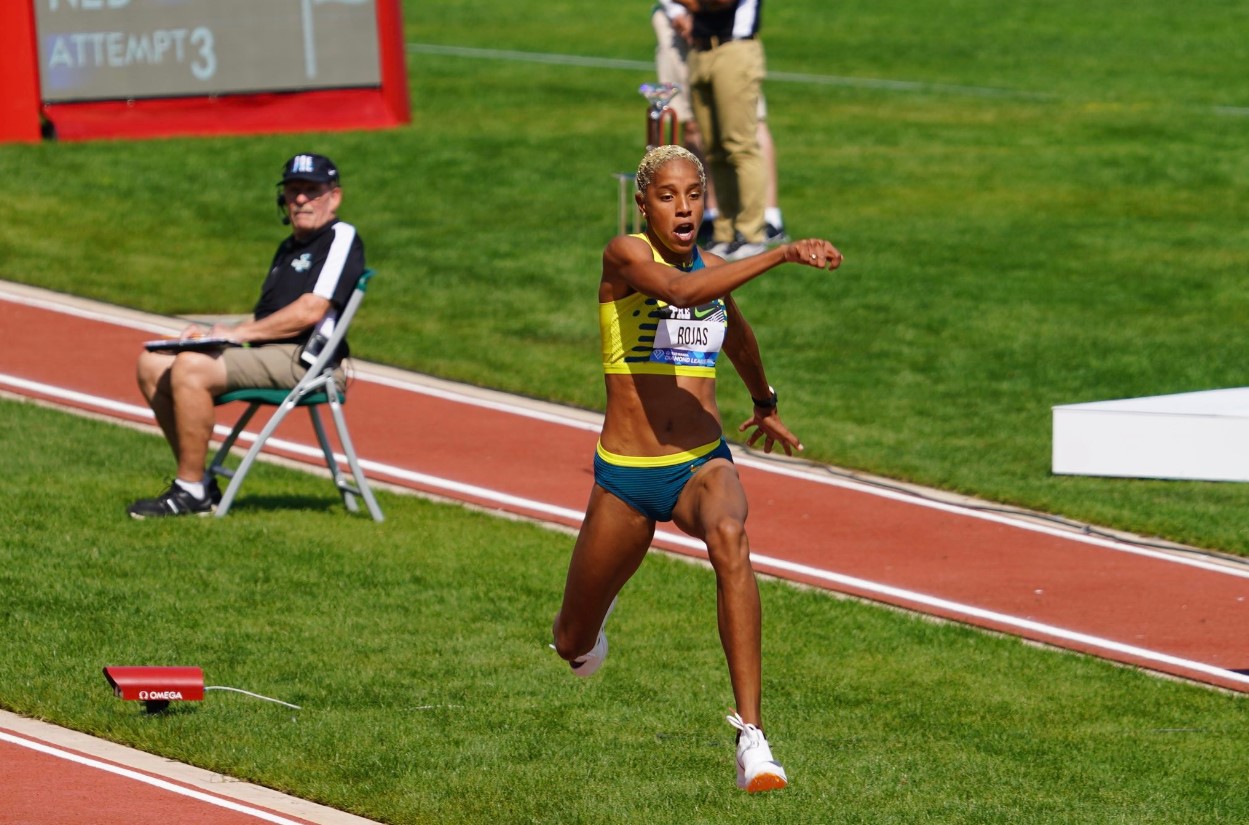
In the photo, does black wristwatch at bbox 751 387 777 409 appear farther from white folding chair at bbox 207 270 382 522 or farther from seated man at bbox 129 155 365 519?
seated man at bbox 129 155 365 519

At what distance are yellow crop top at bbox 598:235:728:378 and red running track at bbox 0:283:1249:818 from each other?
10.2 ft

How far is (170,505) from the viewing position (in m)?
10.7

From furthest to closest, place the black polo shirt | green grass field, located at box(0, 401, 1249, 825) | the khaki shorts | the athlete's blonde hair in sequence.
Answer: the black polo shirt → the khaki shorts → green grass field, located at box(0, 401, 1249, 825) → the athlete's blonde hair

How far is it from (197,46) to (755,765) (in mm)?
14762

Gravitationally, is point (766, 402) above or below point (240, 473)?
above

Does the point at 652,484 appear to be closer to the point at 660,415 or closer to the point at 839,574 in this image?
the point at 660,415

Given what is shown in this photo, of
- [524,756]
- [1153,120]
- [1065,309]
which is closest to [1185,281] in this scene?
[1065,309]

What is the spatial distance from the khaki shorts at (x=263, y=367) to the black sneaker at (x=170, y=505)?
1.90 feet

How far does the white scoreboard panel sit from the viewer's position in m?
19.3

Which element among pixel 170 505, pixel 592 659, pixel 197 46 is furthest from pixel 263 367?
pixel 197 46

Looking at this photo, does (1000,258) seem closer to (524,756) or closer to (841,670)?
(841,670)

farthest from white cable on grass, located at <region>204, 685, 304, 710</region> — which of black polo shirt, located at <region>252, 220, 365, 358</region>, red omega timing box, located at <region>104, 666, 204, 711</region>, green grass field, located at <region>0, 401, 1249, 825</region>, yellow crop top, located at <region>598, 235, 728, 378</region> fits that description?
black polo shirt, located at <region>252, 220, 365, 358</region>

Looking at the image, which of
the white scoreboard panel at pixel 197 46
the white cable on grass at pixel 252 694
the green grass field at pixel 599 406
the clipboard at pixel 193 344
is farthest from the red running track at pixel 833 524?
the white scoreboard panel at pixel 197 46

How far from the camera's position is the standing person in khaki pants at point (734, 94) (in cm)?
1555
